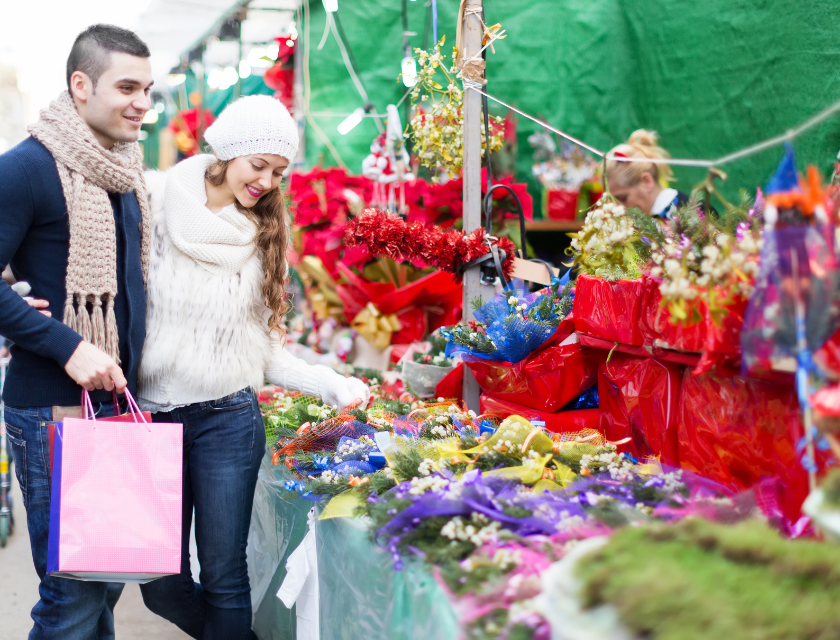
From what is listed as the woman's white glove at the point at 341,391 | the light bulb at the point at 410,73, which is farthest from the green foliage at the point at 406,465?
the light bulb at the point at 410,73

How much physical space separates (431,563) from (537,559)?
0.20 meters

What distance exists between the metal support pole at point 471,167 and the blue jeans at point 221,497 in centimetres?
68

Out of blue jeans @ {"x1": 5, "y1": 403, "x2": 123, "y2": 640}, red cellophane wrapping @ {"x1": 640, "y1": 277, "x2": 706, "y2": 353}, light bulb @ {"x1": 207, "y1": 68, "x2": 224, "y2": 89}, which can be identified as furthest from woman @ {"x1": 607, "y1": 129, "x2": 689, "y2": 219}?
light bulb @ {"x1": 207, "y1": 68, "x2": 224, "y2": 89}

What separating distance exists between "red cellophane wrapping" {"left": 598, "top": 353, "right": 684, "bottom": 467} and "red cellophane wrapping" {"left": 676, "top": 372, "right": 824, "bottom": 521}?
0.22 feet

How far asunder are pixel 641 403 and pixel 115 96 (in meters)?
1.40

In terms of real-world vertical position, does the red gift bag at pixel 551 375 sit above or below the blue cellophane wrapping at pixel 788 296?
below

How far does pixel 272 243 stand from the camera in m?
2.00

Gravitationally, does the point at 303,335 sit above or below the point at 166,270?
below

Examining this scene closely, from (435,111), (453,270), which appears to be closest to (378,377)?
(453,270)

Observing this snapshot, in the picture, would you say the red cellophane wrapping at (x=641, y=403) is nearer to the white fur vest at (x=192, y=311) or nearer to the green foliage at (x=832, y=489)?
the green foliage at (x=832, y=489)

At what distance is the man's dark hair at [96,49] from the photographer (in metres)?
1.65

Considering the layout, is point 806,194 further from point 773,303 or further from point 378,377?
point 378,377

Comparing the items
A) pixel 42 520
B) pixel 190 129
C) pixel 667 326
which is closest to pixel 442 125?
Result: pixel 667 326

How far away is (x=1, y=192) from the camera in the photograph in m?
1.53
